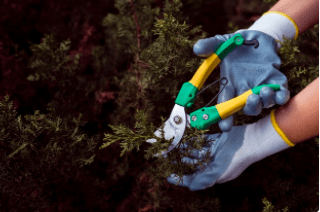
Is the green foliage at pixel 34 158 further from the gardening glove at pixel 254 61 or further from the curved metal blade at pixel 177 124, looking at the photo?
the gardening glove at pixel 254 61

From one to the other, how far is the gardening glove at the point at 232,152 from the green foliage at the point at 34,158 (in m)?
0.65

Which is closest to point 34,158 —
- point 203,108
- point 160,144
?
point 160,144

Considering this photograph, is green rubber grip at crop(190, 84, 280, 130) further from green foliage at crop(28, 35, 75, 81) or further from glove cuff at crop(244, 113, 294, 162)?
green foliage at crop(28, 35, 75, 81)

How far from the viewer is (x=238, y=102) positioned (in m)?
1.31

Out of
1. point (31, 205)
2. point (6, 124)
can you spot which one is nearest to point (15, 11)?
point (6, 124)

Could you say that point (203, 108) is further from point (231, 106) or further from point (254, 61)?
point (254, 61)

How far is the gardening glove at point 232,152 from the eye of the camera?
148cm

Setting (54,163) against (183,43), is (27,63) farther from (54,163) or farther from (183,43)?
(183,43)

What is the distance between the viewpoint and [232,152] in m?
1.53

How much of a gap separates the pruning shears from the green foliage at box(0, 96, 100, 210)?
1.70ft

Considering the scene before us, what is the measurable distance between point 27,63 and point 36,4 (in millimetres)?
652

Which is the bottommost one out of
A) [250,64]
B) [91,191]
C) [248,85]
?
→ [91,191]

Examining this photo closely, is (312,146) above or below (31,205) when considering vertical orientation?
below

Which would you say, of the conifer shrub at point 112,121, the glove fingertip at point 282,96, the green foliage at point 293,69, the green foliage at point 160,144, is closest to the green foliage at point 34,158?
the conifer shrub at point 112,121
